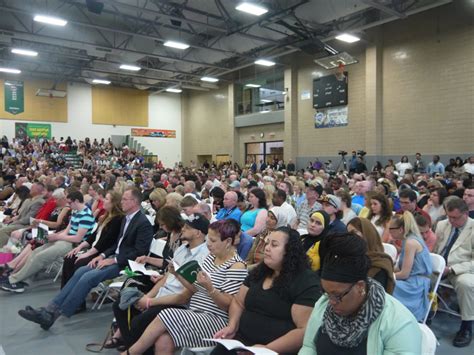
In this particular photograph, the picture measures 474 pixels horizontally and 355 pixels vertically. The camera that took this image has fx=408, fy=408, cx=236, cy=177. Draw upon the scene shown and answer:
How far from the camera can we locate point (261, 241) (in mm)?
3752

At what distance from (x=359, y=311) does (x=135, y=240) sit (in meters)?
3.08

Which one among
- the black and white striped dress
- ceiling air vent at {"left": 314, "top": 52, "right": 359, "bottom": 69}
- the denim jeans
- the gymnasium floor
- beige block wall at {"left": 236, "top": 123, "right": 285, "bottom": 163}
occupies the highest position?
ceiling air vent at {"left": 314, "top": 52, "right": 359, "bottom": 69}

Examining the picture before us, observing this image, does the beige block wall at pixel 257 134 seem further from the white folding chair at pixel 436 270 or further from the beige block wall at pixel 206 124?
the white folding chair at pixel 436 270

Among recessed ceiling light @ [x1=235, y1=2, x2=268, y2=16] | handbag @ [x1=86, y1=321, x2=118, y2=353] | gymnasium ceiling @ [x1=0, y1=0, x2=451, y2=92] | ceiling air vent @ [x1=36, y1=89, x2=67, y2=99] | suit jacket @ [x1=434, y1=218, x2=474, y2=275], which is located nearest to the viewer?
handbag @ [x1=86, y1=321, x2=118, y2=353]

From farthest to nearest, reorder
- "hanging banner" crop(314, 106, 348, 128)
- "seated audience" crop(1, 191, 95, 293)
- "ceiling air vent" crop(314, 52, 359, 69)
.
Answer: "hanging banner" crop(314, 106, 348, 128) → "ceiling air vent" crop(314, 52, 359, 69) → "seated audience" crop(1, 191, 95, 293)

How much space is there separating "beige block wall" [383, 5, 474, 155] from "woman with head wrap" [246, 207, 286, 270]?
1118cm

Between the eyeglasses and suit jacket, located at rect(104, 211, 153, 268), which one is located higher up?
the eyeglasses

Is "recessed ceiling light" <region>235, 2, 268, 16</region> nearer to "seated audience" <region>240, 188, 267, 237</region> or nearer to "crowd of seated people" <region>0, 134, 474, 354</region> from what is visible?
"crowd of seated people" <region>0, 134, 474, 354</region>

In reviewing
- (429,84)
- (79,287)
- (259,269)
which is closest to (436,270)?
(259,269)

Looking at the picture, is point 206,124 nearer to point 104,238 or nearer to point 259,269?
point 104,238

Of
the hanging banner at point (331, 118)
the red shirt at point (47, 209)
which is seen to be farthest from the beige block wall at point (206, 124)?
the red shirt at point (47, 209)

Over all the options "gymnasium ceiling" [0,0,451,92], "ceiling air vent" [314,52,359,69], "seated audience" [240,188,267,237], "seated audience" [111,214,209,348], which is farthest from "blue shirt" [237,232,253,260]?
"ceiling air vent" [314,52,359,69]

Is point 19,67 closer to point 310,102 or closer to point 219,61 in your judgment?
point 219,61

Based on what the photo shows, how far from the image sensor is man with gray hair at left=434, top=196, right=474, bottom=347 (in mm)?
3578
